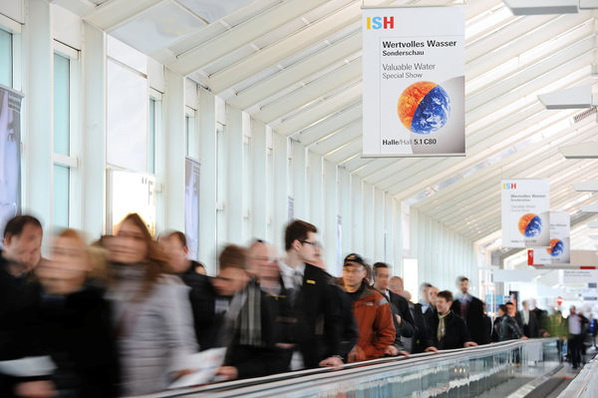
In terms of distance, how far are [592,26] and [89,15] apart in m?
14.7

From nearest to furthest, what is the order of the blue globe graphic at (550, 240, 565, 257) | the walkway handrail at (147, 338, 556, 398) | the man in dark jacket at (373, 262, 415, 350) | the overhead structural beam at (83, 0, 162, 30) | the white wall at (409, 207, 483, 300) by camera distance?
1. the walkway handrail at (147, 338, 556, 398)
2. the man in dark jacket at (373, 262, 415, 350)
3. the overhead structural beam at (83, 0, 162, 30)
4. the blue globe graphic at (550, 240, 565, 257)
5. the white wall at (409, 207, 483, 300)

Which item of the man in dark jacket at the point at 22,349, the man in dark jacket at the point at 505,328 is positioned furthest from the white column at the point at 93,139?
the man in dark jacket at the point at 505,328

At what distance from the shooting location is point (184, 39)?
558 inches

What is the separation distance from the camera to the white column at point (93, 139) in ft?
39.0

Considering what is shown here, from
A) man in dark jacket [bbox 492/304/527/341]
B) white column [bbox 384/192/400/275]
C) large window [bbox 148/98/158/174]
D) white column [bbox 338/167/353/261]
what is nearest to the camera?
large window [bbox 148/98/158/174]

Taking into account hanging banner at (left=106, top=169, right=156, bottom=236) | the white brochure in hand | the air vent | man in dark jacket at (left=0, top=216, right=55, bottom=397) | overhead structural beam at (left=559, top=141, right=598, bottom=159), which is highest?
the air vent

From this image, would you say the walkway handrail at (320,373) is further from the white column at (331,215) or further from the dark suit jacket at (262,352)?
the white column at (331,215)

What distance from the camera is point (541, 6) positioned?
11359 mm

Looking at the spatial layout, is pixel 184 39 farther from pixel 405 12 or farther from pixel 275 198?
pixel 275 198

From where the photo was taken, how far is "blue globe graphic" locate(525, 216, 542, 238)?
2584 cm

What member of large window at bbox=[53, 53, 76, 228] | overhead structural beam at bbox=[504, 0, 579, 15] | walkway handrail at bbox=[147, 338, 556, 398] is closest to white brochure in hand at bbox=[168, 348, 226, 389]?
walkway handrail at bbox=[147, 338, 556, 398]

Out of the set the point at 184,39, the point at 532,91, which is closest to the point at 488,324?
the point at 184,39

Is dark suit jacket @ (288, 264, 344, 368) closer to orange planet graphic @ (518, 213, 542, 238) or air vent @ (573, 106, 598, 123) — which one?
orange planet graphic @ (518, 213, 542, 238)

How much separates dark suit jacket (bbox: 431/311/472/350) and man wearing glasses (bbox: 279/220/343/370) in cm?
546
